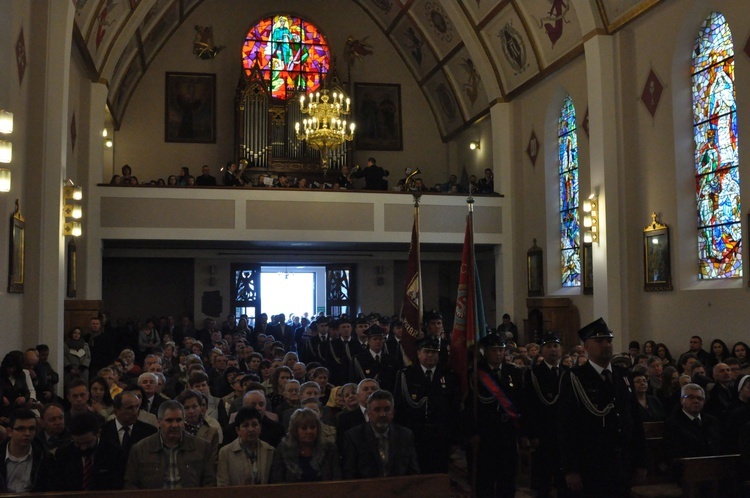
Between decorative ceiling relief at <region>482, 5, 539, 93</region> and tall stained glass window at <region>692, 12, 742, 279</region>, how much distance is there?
470cm

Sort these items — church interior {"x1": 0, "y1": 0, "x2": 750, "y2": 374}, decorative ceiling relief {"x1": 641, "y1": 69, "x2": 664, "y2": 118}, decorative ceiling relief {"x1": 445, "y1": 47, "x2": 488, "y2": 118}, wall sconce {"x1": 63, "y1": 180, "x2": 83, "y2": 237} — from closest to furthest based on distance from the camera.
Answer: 1. church interior {"x1": 0, "y1": 0, "x2": 750, "y2": 374}
2. wall sconce {"x1": 63, "y1": 180, "x2": 83, "y2": 237}
3. decorative ceiling relief {"x1": 641, "y1": 69, "x2": 664, "y2": 118}
4. decorative ceiling relief {"x1": 445, "y1": 47, "x2": 488, "y2": 118}

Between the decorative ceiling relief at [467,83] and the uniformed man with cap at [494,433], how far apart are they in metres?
13.8

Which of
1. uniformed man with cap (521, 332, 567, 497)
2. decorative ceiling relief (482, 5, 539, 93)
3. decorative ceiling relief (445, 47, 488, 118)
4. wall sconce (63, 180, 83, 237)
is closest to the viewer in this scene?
uniformed man with cap (521, 332, 567, 497)

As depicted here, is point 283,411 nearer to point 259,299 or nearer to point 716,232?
point 716,232

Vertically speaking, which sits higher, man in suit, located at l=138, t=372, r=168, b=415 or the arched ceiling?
the arched ceiling

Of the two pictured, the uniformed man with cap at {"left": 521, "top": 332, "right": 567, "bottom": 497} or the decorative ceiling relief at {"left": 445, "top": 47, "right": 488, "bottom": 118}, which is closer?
the uniformed man with cap at {"left": 521, "top": 332, "right": 567, "bottom": 497}

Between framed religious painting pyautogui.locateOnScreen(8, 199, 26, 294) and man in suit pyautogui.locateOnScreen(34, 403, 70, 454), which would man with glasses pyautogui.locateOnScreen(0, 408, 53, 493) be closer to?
man in suit pyautogui.locateOnScreen(34, 403, 70, 454)

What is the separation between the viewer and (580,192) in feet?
52.8

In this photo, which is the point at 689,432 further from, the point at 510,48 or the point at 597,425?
the point at 510,48

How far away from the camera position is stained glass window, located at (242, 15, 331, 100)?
875 inches

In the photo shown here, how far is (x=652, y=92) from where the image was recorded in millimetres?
13586

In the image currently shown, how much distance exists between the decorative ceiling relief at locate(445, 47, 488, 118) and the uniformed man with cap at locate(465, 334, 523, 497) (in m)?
13.8

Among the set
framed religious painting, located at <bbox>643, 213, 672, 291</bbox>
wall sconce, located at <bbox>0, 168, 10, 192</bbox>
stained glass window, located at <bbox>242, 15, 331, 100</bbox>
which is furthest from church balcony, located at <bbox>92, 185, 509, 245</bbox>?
wall sconce, located at <bbox>0, 168, 10, 192</bbox>

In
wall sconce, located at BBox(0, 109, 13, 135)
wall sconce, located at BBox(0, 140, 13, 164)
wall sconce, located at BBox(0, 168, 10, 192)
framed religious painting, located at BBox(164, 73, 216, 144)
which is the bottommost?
wall sconce, located at BBox(0, 168, 10, 192)
